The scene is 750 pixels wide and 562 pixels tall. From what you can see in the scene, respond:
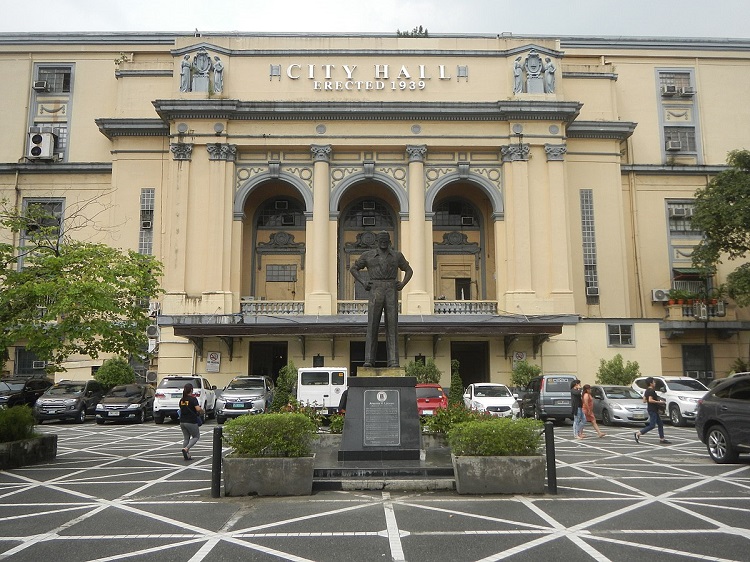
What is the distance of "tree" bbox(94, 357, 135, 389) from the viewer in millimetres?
28500

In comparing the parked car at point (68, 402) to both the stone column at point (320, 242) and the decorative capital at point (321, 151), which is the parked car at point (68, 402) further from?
the decorative capital at point (321, 151)

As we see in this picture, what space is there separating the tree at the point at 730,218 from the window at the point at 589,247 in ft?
15.1

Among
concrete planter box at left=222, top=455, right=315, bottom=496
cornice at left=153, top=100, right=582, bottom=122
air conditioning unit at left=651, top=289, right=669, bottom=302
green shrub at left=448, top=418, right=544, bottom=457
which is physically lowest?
concrete planter box at left=222, top=455, right=315, bottom=496

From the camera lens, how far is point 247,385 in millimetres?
24922

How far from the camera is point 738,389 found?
515 inches

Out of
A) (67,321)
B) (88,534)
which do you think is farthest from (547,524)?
(67,321)

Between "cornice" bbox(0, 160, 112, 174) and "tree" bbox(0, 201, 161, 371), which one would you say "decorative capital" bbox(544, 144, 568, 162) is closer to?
"tree" bbox(0, 201, 161, 371)

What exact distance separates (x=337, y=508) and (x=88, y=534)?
3.07 m

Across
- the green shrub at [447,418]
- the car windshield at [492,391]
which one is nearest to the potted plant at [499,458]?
the green shrub at [447,418]

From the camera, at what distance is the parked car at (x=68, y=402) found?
24.7m

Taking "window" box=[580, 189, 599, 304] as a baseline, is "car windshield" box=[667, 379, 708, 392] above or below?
below

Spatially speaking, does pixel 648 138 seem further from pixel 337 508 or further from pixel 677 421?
pixel 337 508

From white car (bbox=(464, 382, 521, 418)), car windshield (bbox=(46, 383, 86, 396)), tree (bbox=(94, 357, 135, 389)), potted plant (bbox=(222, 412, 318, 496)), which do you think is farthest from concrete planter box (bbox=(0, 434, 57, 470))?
tree (bbox=(94, 357, 135, 389))

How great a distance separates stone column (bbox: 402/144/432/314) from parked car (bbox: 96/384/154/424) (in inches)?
459
